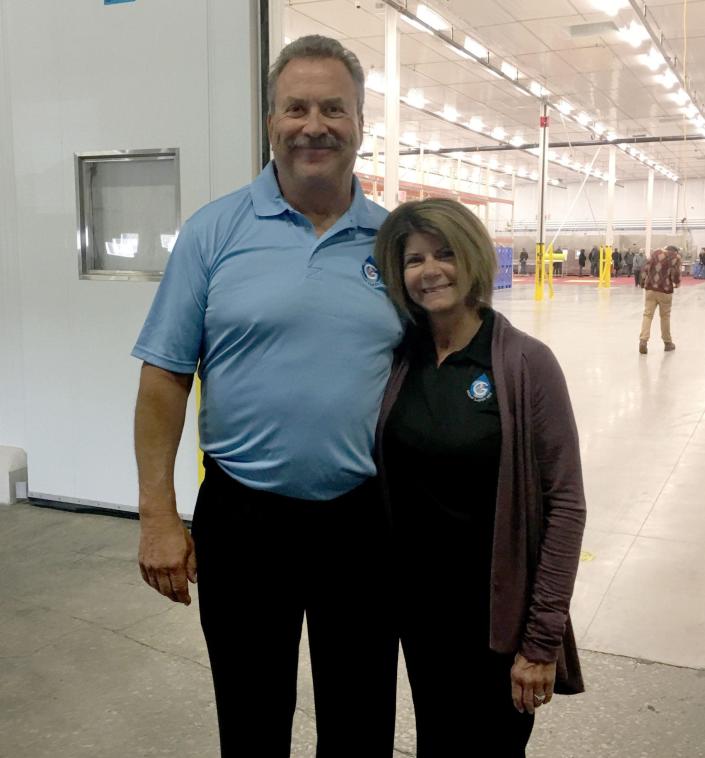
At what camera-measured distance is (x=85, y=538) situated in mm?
4367

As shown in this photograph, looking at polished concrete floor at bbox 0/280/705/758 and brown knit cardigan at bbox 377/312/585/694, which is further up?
brown knit cardigan at bbox 377/312/585/694

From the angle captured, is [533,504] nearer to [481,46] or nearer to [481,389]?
[481,389]

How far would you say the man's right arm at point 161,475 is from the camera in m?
1.75

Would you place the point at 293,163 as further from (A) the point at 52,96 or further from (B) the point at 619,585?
(A) the point at 52,96

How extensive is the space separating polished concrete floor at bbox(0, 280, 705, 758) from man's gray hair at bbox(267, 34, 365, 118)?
148cm

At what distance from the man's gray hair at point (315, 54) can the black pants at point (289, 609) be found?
0.88m

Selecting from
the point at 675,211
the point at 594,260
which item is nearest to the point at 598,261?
the point at 594,260

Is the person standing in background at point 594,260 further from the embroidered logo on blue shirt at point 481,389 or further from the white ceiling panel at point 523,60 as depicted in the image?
the embroidered logo on blue shirt at point 481,389

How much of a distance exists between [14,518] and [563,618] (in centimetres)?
389

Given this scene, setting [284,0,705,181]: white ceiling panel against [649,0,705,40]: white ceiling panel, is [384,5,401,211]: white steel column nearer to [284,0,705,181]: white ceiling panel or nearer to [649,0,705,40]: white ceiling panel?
[284,0,705,181]: white ceiling panel

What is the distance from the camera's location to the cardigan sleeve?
5.30 ft

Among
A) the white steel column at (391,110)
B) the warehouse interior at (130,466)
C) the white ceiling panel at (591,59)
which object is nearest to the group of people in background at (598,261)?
the white ceiling panel at (591,59)

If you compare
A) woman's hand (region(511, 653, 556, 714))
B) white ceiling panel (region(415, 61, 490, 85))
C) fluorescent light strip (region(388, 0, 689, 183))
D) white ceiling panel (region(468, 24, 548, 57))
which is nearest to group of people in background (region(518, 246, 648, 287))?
fluorescent light strip (region(388, 0, 689, 183))

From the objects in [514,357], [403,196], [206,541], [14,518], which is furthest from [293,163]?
[403,196]
